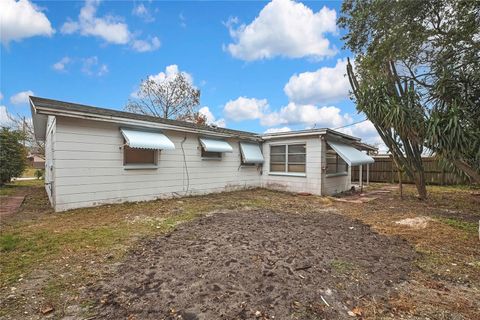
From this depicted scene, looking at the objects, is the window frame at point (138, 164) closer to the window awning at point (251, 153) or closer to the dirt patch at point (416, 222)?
the window awning at point (251, 153)

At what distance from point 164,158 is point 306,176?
6.92m

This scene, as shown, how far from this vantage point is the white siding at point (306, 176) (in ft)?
38.7

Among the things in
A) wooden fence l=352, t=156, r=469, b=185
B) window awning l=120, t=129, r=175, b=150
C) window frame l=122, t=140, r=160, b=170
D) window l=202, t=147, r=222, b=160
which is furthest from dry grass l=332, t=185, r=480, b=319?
wooden fence l=352, t=156, r=469, b=185

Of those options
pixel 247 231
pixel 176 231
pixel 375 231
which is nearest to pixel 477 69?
pixel 375 231

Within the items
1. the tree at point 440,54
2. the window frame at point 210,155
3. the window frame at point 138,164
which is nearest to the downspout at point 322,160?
the tree at point 440,54

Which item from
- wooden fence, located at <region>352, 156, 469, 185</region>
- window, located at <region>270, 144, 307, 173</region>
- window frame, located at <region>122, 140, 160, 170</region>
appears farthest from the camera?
wooden fence, located at <region>352, 156, 469, 185</region>

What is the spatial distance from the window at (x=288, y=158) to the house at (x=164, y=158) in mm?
53

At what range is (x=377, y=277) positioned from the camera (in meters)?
3.47

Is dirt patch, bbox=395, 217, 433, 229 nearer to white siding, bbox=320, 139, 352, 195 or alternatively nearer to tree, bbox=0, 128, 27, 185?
white siding, bbox=320, 139, 352, 195

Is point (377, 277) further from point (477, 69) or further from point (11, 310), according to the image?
point (477, 69)

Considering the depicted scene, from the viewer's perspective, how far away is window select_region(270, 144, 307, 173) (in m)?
12.5

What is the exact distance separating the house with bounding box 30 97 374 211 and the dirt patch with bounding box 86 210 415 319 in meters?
4.24

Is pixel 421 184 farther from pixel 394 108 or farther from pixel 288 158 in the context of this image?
pixel 288 158

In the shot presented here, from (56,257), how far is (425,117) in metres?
9.57
